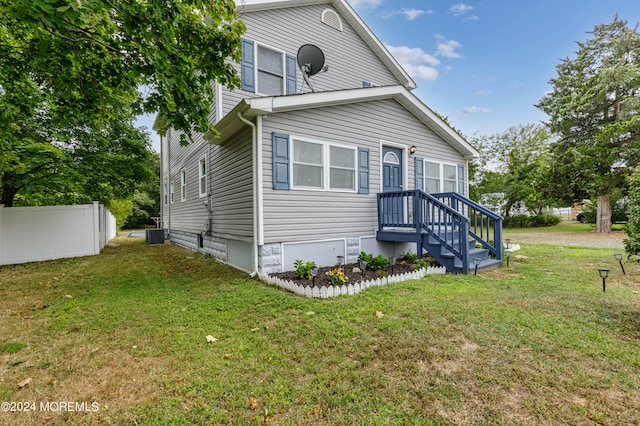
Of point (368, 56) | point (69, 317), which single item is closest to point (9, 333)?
point (69, 317)

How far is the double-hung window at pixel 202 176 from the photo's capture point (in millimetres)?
8969

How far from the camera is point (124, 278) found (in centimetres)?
622

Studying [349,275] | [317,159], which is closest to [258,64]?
A: [317,159]

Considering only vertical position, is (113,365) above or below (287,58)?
below

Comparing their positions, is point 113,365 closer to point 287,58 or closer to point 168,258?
point 168,258

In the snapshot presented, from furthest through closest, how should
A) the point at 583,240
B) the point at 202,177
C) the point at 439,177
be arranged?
1. the point at 583,240
2. the point at 202,177
3. the point at 439,177

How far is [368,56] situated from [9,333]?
37.7 ft

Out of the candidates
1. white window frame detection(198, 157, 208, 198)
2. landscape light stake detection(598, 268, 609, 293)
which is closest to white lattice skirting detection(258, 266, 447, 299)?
landscape light stake detection(598, 268, 609, 293)

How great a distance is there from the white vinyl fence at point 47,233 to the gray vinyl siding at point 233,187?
15.3ft

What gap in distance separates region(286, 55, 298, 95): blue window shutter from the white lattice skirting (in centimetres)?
559

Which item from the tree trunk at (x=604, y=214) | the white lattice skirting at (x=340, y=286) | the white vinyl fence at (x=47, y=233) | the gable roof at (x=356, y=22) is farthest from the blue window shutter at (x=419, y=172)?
the tree trunk at (x=604, y=214)

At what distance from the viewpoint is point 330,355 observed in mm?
2814

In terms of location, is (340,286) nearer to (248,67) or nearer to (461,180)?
(248,67)

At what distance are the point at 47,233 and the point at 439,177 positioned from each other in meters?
12.1
